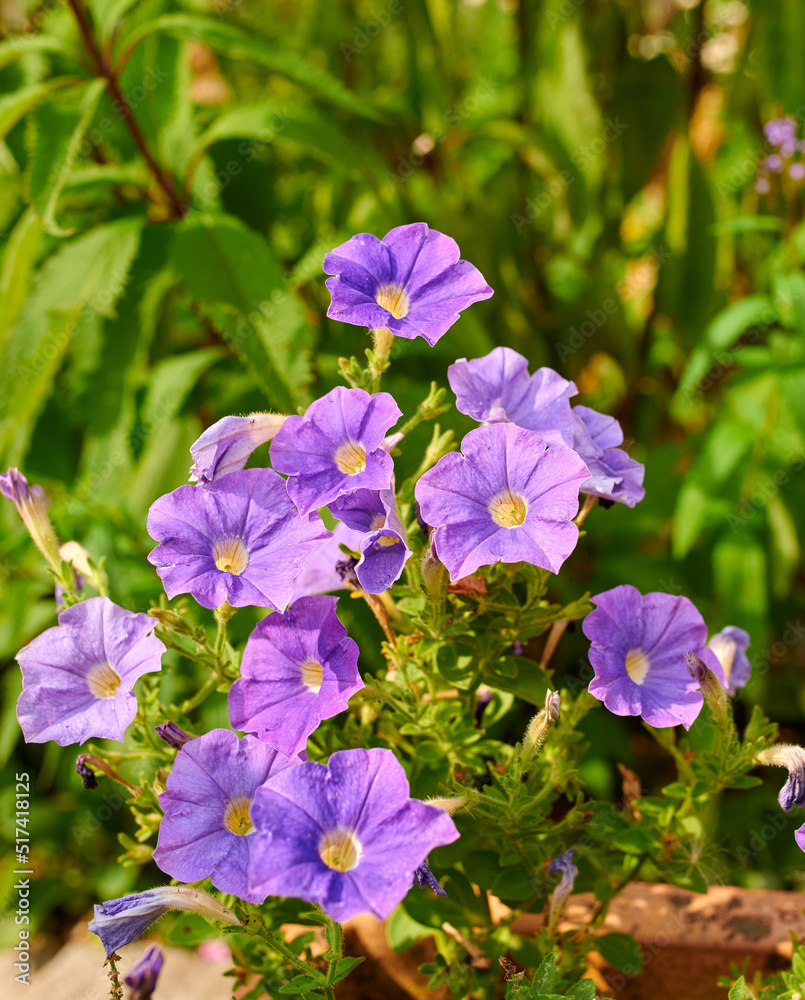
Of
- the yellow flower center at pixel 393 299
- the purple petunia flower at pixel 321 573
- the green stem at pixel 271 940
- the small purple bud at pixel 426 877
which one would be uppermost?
the yellow flower center at pixel 393 299

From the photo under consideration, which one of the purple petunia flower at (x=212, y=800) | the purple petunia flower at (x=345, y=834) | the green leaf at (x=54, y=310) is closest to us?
the purple petunia flower at (x=345, y=834)

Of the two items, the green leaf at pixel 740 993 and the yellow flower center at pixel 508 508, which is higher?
the yellow flower center at pixel 508 508

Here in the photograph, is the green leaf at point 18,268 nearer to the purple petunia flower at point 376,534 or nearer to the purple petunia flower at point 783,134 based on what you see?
the purple petunia flower at point 376,534

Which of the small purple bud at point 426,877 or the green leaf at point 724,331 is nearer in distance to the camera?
the small purple bud at point 426,877

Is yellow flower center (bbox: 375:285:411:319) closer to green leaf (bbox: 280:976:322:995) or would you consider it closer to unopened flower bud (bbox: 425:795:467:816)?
unopened flower bud (bbox: 425:795:467:816)

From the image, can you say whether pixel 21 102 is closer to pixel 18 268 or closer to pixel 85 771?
pixel 18 268

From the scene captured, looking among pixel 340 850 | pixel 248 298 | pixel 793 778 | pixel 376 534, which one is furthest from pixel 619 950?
pixel 248 298

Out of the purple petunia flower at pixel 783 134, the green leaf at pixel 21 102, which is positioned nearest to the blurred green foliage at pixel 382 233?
the green leaf at pixel 21 102
